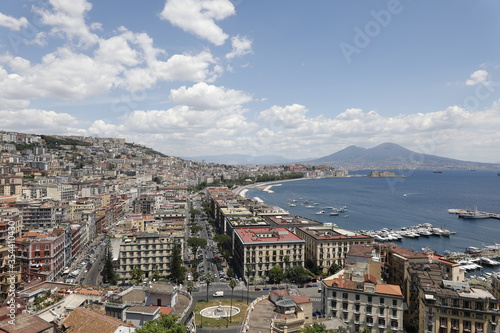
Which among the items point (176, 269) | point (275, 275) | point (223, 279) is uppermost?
point (176, 269)

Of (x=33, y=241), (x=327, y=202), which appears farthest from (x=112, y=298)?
(x=327, y=202)

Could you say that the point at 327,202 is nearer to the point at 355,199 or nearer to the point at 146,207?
the point at 355,199

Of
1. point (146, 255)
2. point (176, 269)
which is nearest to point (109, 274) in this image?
point (146, 255)

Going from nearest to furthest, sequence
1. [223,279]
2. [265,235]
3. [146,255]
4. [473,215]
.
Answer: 1. [223,279]
2. [146,255]
3. [265,235]
4. [473,215]

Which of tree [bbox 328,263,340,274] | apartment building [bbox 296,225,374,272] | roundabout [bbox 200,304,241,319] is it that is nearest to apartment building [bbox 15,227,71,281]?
roundabout [bbox 200,304,241,319]

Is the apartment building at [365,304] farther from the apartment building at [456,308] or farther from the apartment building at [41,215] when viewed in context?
the apartment building at [41,215]

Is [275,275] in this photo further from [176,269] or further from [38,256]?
[38,256]
